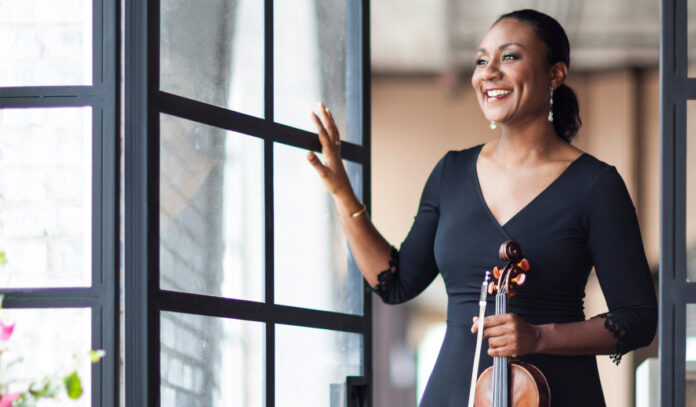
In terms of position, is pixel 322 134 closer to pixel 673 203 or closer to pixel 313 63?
pixel 313 63

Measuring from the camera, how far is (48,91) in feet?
5.65

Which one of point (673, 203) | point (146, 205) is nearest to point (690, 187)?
point (673, 203)

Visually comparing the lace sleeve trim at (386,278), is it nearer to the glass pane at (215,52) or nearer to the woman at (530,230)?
the woman at (530,230)

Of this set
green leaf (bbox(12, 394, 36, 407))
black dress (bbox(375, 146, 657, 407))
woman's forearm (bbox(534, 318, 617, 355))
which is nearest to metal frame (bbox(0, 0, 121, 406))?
green leaf (bbox(12, 394, 36, 407))

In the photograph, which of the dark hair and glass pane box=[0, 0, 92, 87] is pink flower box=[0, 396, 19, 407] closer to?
glass pane box=[0, 0, 92, 87]

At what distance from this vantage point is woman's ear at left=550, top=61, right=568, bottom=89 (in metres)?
1.99

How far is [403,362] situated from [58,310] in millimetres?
7322

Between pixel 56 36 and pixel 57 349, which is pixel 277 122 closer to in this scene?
pixel 56 36

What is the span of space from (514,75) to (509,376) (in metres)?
0.63

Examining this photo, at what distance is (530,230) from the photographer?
6.20 ft

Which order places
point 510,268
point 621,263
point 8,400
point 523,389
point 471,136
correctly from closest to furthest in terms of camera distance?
1. point 8,400
2. point 523,389
3. point 510,268
4. point 621,263
5. point 471,136

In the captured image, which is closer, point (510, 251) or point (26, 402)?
point (26, 402)

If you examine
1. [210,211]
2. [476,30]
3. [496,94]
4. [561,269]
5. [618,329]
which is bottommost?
[618,329]

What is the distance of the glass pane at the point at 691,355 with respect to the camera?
1913mm
